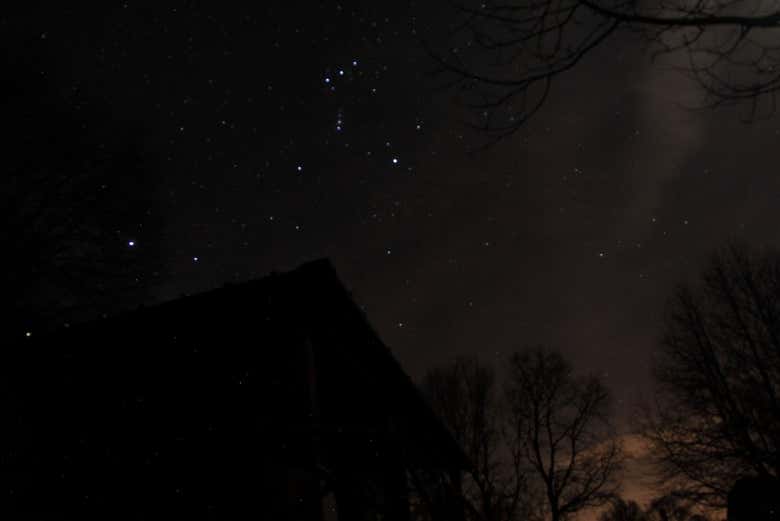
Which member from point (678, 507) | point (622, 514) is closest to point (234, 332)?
point (678, 507)

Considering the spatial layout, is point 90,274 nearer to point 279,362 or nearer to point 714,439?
point 279,362

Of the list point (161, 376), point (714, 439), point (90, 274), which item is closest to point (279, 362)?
point (161, 376)

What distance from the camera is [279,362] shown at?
5.86 metres

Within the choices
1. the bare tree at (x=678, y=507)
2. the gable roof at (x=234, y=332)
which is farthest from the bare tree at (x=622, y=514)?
the gable roof at (x=234, y=332)

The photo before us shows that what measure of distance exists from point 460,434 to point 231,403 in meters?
18.2

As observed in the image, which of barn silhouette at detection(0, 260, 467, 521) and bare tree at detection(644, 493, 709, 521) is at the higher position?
barn silhouette at detection(0, 260, 467, 521)

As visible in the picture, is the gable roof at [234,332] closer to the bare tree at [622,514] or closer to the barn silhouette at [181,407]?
the barn silhouette at [181,407]

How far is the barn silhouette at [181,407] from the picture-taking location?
5.01m

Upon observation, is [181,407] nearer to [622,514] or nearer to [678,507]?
[678,507]

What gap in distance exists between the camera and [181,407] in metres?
5.49

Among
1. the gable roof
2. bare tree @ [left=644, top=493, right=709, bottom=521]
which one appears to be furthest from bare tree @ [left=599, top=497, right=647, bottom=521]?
the gable roof

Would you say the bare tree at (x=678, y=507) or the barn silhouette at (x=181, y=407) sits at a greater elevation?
the barn silhouette at (x=181, y=407)

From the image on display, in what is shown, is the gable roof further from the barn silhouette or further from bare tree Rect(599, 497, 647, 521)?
bare tree Rect(599, 497, 647, 521)

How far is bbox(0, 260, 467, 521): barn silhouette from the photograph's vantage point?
16.4 ft
